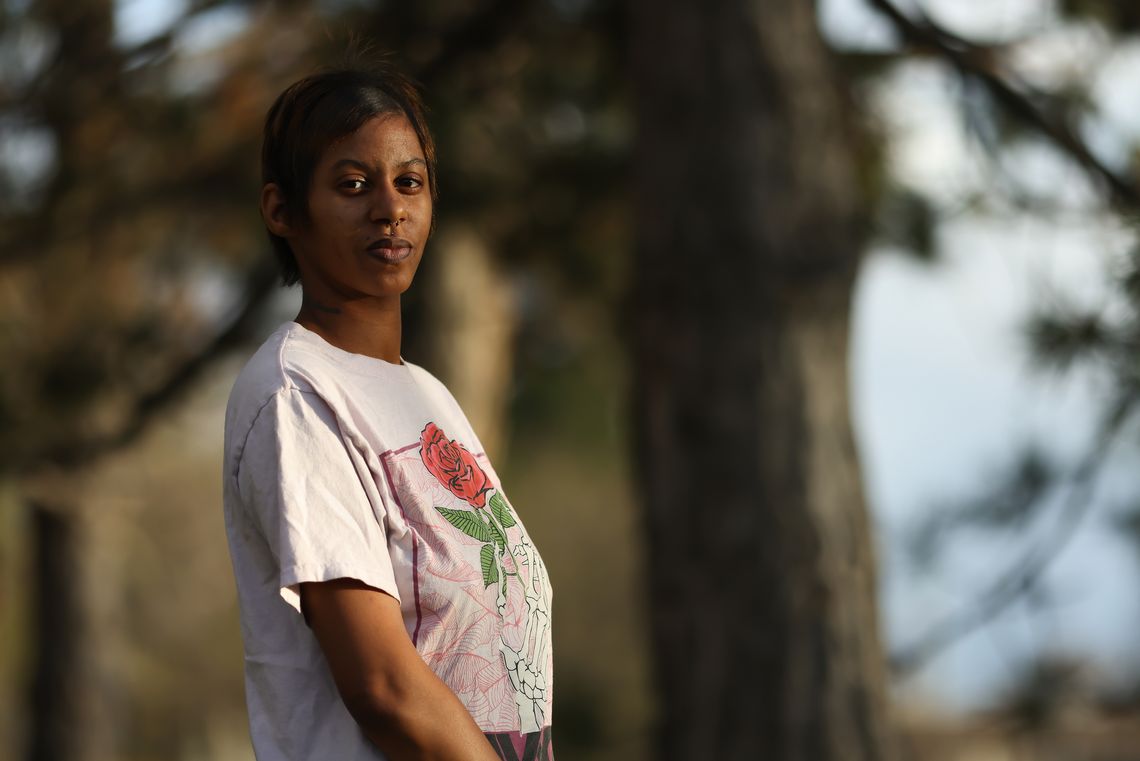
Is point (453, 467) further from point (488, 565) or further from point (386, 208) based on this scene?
point (386, 208)

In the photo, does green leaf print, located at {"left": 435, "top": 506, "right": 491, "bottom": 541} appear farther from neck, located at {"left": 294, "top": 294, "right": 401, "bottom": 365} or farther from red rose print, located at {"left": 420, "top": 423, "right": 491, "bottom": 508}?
neck, located at {"left": 294, "top": 294, "right": 401, "bottom": 365}

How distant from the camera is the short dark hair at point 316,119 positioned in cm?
115

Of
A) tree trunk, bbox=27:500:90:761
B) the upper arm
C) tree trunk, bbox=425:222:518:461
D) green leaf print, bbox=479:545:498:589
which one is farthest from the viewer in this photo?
tree trunk, bbox=27:500:90:761

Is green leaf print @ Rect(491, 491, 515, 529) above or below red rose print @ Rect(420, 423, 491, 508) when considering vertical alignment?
below

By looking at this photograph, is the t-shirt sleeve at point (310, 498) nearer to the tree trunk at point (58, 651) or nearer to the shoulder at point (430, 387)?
the shoulder at point (430, 387)

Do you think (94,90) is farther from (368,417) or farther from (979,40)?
(368,417)

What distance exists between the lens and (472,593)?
111 cm

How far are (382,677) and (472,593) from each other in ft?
0.38

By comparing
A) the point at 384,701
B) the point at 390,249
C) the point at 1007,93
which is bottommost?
the point at 384,701

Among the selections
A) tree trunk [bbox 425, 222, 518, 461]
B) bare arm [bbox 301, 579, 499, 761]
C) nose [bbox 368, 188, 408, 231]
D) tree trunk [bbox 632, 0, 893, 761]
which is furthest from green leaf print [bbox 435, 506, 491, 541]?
tree trunk [bbox 425, 222, 518, 461]

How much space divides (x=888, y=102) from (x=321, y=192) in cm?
404

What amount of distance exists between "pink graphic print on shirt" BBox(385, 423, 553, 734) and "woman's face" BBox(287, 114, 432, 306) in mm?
134

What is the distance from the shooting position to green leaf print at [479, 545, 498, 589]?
44.2 inches

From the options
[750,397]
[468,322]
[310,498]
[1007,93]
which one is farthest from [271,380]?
[468,322]
